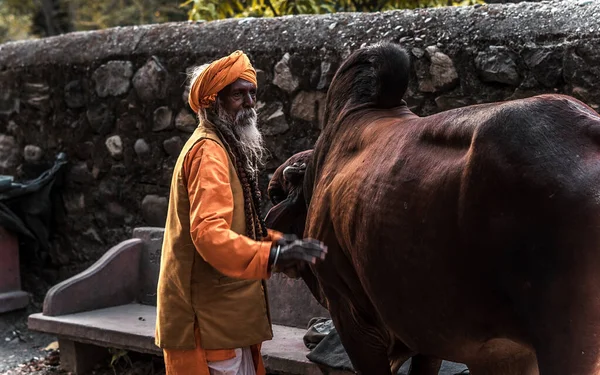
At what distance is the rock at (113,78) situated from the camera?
604 cm

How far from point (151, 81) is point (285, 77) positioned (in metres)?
1.09

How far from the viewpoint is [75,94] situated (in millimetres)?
6352

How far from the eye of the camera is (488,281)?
2.23 metres

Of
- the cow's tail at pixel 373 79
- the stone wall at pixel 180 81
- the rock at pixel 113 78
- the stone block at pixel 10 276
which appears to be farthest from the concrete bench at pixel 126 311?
the cow's tail at pixel 373 79

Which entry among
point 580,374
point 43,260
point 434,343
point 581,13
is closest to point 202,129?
point 434,343

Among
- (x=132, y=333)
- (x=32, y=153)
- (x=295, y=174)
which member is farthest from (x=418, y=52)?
(x=32, y=153)

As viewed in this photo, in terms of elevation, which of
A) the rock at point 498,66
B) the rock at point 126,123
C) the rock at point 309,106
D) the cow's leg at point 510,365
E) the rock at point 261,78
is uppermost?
the rock at point 498,66

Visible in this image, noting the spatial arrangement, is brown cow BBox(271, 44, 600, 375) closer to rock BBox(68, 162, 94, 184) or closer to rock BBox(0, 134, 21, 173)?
rock BBox(68, 162, 94, 184)

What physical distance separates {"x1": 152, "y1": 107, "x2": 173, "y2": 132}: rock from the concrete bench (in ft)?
2.29

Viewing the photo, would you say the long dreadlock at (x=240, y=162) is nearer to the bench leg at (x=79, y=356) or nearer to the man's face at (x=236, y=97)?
the man's face at (x=236, y=97)

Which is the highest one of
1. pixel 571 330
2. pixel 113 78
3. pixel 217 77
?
pixel 217 77

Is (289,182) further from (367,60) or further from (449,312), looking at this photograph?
(449,312)

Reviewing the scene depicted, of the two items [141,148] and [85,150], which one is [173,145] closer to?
[141,148]

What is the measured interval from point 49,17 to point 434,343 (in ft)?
48.6
